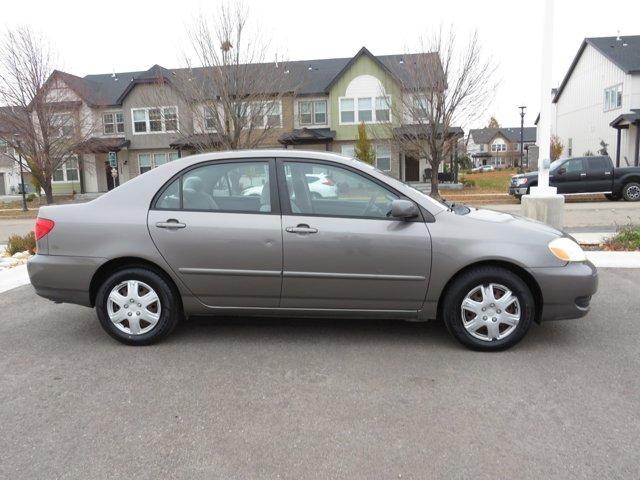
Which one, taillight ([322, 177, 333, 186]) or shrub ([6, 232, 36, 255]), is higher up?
taillight ([322, 177, 333, 186])

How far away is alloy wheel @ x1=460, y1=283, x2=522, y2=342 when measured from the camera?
13.7 ft

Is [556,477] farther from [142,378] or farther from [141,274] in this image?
[141,274]

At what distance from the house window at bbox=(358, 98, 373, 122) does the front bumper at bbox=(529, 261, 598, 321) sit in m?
28.8

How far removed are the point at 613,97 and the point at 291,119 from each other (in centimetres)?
1909

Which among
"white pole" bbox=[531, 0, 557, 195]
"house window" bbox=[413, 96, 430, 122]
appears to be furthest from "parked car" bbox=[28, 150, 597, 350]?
"house window" bbox=[413, 96, 430, 122]

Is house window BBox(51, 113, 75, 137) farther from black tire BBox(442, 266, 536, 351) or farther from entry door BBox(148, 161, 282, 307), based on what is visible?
black tire BBox(442, 266, 536, 351)

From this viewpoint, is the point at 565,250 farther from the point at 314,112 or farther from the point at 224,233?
the point at 314,112

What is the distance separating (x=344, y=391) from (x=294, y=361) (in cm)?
66

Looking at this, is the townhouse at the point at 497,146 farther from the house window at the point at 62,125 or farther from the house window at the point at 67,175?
the house window at the point at 62,125

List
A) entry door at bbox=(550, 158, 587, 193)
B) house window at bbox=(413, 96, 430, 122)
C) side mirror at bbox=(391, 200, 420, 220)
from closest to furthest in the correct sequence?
side mirror at bbox=(391, 200, 420, 220), entry door at bbox=(550, 158, 587, 193), house window at bbox=(413, 96, 430, 122)

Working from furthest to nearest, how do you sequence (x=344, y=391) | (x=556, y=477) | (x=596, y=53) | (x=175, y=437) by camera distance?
(x=596, y=53) < (x=344, y=391) < (x=175, y=437) < (x=556, y=477)

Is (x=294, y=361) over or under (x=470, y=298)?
under

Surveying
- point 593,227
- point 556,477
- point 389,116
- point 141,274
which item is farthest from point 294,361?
point 389,116

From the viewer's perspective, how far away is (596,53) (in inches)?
1310
